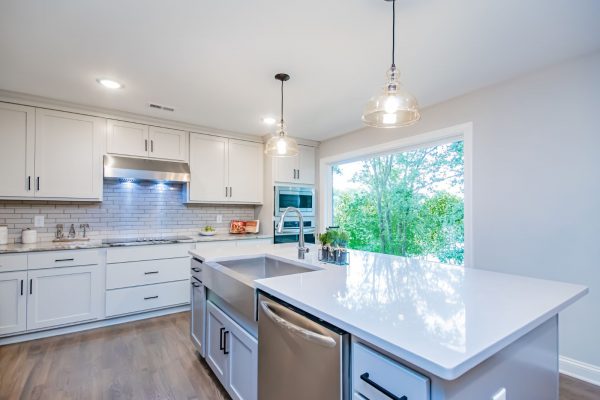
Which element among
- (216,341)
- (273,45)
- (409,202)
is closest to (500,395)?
(216,341)

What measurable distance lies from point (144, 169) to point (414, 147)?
313cm

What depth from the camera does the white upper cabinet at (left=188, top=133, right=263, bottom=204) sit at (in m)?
3.93

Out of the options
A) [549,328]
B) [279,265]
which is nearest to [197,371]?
[279,265]

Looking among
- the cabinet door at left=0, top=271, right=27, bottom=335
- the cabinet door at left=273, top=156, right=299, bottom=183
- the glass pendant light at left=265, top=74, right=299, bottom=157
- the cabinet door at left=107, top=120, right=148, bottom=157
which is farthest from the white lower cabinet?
the cabinet door at left=273, top=156, right=299, bottom=183

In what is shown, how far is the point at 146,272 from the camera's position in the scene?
3266 mm

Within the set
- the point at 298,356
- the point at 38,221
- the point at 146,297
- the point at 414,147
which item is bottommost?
the point at 146,297

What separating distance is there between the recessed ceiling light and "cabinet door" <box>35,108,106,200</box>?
0.82 m

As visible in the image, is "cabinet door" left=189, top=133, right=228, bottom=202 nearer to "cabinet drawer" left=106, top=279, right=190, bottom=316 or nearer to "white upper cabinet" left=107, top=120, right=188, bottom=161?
"white upper cabinet" left=107, top=120, right=188, bottom=161

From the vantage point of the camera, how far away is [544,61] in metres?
2.22

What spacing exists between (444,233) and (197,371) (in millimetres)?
2652

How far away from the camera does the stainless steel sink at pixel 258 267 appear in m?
2.20

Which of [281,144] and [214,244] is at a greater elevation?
[281,144]

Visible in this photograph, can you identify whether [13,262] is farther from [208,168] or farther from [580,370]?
[580,370]

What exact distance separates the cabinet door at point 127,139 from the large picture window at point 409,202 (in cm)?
273
